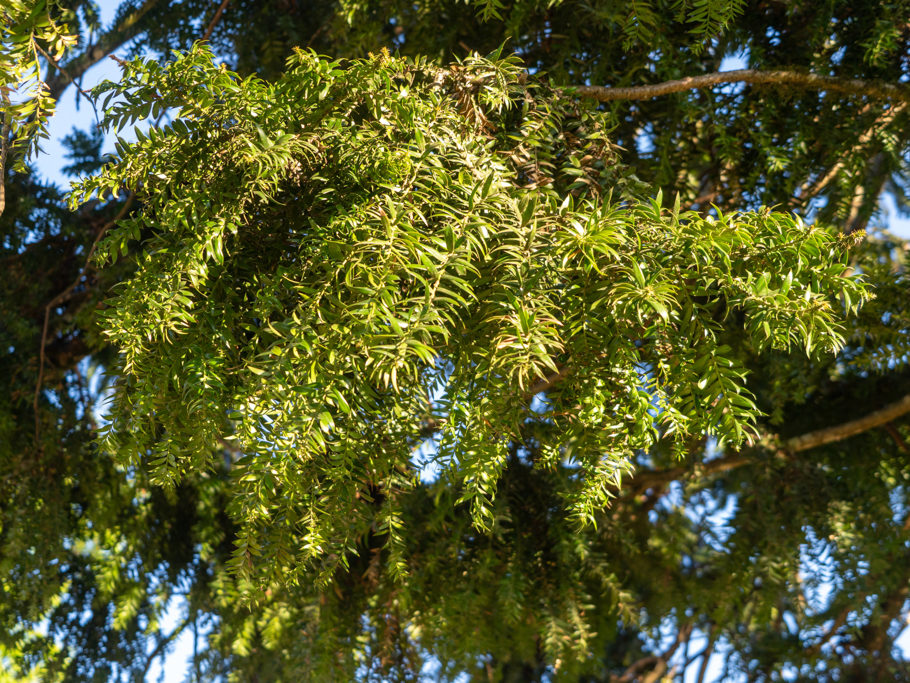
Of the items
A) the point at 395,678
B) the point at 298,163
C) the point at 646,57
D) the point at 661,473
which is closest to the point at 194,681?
the point at 395,678

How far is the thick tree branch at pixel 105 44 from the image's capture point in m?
2.73

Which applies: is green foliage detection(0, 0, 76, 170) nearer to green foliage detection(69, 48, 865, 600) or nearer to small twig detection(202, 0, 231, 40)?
green foliage detection(69, 48, 865, 600)

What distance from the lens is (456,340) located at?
4.11ft

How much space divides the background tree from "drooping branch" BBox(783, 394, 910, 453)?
0.05 feet

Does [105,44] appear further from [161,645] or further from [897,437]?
[897,437]

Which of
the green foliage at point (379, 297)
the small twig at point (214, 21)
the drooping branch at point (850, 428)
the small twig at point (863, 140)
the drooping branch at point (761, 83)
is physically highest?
the small twig at point (214, 21)

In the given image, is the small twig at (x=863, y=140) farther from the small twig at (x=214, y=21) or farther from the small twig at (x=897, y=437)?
the small twig at (x=214, y=21)

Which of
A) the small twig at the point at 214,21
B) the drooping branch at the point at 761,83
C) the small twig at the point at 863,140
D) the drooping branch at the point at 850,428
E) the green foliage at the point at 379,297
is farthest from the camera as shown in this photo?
the drooping branch at the point at 850,428

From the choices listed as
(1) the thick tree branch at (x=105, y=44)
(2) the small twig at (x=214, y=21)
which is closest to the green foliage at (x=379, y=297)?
(2) the small twig at (x=214, y=21)

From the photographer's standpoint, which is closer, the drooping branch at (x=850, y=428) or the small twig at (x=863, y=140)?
the small twig at (x=863, y=140)

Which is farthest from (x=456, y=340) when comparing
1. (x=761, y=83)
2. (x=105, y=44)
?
(x=105, y=44)

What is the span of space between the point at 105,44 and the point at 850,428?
2.87 m

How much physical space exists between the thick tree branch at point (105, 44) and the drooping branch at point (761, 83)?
161 cm

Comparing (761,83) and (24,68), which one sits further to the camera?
(761,83)
